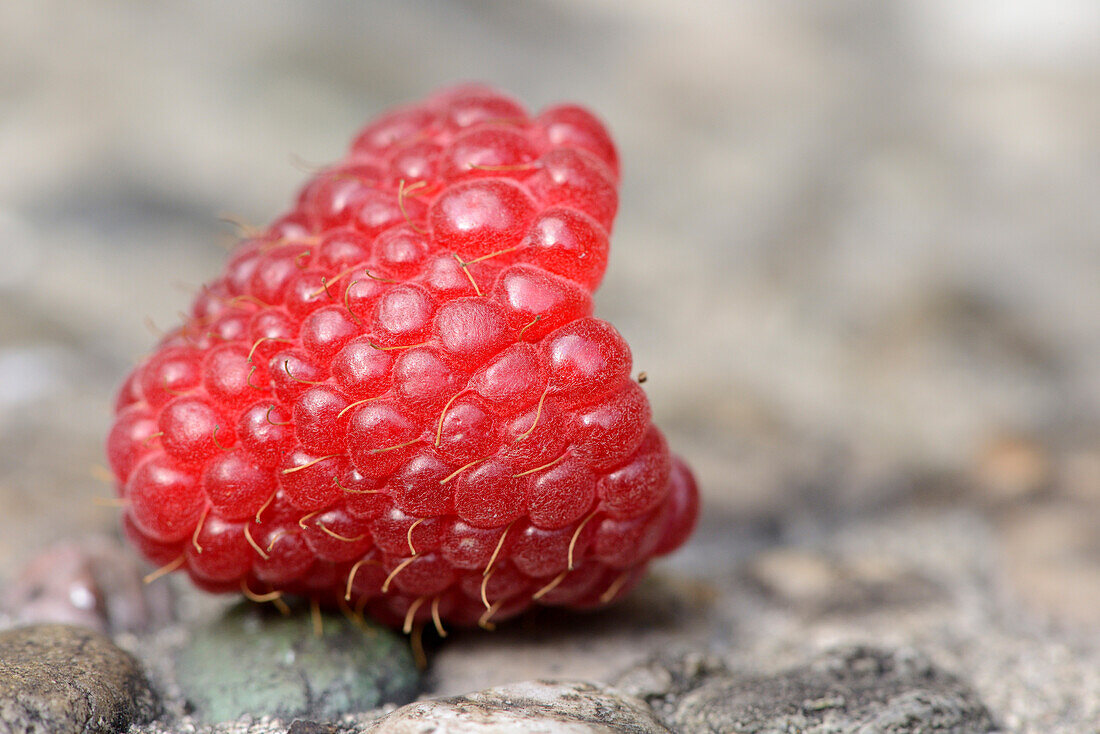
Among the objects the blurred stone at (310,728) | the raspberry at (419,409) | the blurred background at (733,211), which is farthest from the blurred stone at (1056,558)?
the blurred stone at (310,728)

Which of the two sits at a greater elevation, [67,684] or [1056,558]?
[1056,558]

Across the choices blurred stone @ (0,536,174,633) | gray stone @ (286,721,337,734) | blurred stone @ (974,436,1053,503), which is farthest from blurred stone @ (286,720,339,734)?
blurred stone @ (974,436,1053,503)

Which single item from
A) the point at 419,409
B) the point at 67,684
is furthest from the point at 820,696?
the point at 67,684

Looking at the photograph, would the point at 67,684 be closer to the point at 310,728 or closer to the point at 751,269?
the point at 310,728

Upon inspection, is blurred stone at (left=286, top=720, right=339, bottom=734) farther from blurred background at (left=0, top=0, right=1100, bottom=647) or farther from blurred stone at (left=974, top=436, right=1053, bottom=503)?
blurred stone at (left=974, top=436, right=1053, bottom=503)

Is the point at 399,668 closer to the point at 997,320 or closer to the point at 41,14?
the point at 997,320

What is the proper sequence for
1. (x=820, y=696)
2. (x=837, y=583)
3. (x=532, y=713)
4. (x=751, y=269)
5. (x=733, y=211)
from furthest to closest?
(x=733, y=211) → (x=751, y=269) → (x=837, y=583) → (x=820, y=696) → (x=532, y=713)
